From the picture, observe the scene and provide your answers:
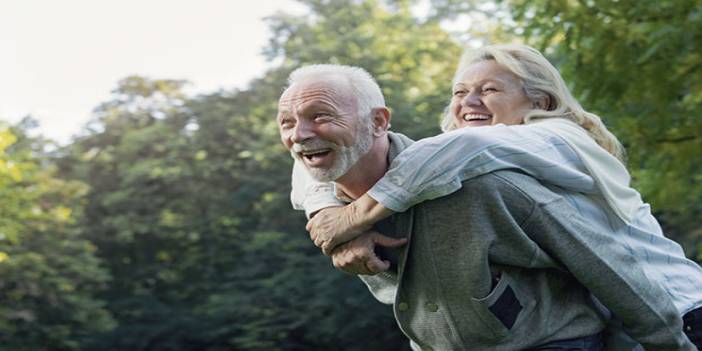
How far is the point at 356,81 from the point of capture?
2.31 meters

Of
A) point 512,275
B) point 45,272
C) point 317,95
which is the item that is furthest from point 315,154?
point 45,272

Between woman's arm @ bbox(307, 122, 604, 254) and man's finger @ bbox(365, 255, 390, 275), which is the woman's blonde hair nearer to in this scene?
woman's arm @ bbox(307, 122, 604, 254)

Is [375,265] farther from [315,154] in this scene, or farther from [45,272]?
[45,272]

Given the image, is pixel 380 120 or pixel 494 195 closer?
pixel 494 195

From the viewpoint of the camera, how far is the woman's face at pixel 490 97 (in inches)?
104

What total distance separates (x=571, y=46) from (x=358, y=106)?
163 inches

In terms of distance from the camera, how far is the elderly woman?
85.4 inches

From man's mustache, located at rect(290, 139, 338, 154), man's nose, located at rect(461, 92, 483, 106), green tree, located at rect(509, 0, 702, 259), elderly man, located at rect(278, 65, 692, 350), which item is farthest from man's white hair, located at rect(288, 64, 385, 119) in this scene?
green tree, located at rect(509, 0, 702, 259)

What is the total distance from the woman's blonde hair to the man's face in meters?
0.56

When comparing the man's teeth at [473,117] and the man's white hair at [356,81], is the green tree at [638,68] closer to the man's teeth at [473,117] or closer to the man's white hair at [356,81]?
the man's teeth at [473,117]

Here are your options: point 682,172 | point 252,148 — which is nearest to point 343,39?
point 252,148

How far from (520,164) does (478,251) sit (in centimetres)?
22

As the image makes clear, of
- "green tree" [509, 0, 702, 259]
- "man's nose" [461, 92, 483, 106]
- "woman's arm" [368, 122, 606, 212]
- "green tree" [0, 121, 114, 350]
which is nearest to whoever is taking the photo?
"woman's arm" [368, 122, 606, 212]

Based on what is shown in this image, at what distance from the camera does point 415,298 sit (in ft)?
7.75
